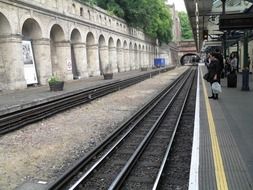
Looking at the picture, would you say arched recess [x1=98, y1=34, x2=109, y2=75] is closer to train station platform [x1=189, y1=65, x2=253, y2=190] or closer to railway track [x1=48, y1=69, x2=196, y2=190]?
train station platform [x1=189, y1=65, x2=253, y2=190]

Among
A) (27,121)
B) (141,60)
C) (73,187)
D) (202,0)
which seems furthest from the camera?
(141,60)

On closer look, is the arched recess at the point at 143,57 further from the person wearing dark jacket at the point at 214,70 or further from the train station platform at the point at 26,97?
the person wearing dark jacket at the point at 214,70

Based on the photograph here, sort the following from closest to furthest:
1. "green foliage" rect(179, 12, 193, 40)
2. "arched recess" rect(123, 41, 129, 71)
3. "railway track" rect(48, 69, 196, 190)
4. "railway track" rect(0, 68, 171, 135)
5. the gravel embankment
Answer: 1. "railway track" rect(48, 69, 196, 190)
2. the gravel embankment
3. "railway track" rect(0, 68, 171, 135)
4. "arched recess" rect(123, 41, 129, 71)
5. "green foliage" rect(179, 12, 193, 40)

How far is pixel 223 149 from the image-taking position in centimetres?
750

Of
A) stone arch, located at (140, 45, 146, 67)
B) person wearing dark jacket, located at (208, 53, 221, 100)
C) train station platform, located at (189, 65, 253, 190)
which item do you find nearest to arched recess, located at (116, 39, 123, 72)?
stone arch, located at (140, 45, 146, 67)

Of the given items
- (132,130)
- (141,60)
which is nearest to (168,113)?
(132,130)

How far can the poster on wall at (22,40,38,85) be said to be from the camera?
27406 mm

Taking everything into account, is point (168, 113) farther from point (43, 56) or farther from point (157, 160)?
point (43, 56)

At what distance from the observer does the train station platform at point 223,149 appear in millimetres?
5613

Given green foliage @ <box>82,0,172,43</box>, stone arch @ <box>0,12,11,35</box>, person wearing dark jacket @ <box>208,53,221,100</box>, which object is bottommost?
person wearing dark jacket @ <box>208,53,221,100</box>

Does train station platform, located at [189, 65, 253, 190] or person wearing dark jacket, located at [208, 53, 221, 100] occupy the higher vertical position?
person wearing dark jacket, located at [208, 53, 221, 100]

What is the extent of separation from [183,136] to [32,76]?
63.8 ft

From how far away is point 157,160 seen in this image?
8445 mm

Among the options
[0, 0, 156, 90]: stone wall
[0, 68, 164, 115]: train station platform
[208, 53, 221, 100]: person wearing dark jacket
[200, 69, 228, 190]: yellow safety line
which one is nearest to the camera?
[200, 69, 228, 190]: yellow safety line
